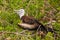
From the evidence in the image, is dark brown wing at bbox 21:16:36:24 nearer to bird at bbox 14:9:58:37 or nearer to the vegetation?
bird at bbox 14:9:58:37

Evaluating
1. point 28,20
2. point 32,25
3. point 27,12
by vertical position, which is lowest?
point 32,25

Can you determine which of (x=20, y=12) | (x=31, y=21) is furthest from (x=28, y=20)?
(x=20, y=12)

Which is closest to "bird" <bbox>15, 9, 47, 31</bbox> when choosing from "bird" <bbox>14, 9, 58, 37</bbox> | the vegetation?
"bird" <bbox>14, 9, 58, 37</bbox>

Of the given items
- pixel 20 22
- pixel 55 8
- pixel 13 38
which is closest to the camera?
pixel 13 38

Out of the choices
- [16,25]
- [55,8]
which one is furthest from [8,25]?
[55,8]

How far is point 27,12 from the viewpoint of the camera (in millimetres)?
6594

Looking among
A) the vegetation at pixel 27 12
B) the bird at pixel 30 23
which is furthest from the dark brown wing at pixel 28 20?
the vegetation at pixel 27 12

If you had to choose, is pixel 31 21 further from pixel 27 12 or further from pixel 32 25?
pixel 27 12

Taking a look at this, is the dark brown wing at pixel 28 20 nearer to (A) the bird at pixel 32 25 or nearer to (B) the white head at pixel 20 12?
(A) the bird at pixel 32 25

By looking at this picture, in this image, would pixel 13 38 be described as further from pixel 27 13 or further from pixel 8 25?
pixel 27 13

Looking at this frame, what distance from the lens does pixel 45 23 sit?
20.6ft

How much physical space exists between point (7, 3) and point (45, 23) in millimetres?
1133

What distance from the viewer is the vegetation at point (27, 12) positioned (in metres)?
5.91

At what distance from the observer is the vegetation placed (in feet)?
19.4
